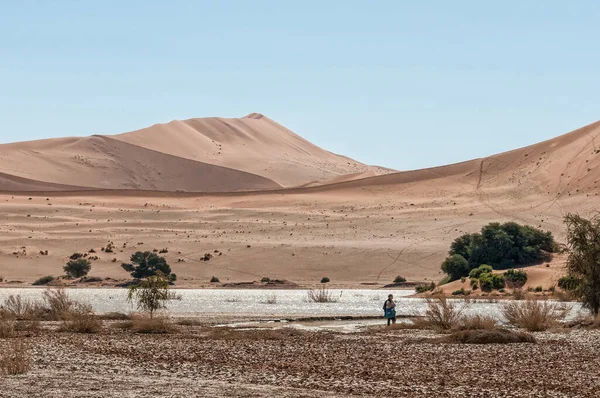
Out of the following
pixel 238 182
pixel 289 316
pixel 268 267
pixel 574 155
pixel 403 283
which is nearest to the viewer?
pixel 289 316

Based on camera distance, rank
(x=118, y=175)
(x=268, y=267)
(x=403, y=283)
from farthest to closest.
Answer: (x=118, y=175)
(x=268, y=267)
(x=403, y=283)

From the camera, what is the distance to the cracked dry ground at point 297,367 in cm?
1769

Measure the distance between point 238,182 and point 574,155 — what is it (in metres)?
72.5

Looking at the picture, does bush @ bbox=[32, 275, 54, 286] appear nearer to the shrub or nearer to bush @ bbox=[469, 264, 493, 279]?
bush @ bbox=[469, 264, 493, 279]

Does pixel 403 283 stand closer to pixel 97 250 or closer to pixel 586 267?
pixel 97 250

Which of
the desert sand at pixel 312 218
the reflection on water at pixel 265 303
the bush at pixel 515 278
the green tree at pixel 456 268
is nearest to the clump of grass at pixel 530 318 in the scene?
the reflection on water at pixel 265 303

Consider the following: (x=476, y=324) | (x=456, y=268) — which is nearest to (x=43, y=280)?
(x=456, y=268)

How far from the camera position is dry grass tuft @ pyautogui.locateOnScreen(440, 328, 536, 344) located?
2669cm

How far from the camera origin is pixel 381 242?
9388 cm

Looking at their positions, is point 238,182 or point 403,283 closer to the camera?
point 403,283

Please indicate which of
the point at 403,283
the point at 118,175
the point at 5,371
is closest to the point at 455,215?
the point at 403,283

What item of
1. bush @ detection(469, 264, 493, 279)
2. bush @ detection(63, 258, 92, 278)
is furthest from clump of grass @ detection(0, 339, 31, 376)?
bush @ detection(63, 258, 92, 278)

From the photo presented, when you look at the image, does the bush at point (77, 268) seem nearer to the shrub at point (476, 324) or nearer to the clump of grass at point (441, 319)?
the clump of grass at point (441, 319)

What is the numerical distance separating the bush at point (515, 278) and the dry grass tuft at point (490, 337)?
34717 mm
